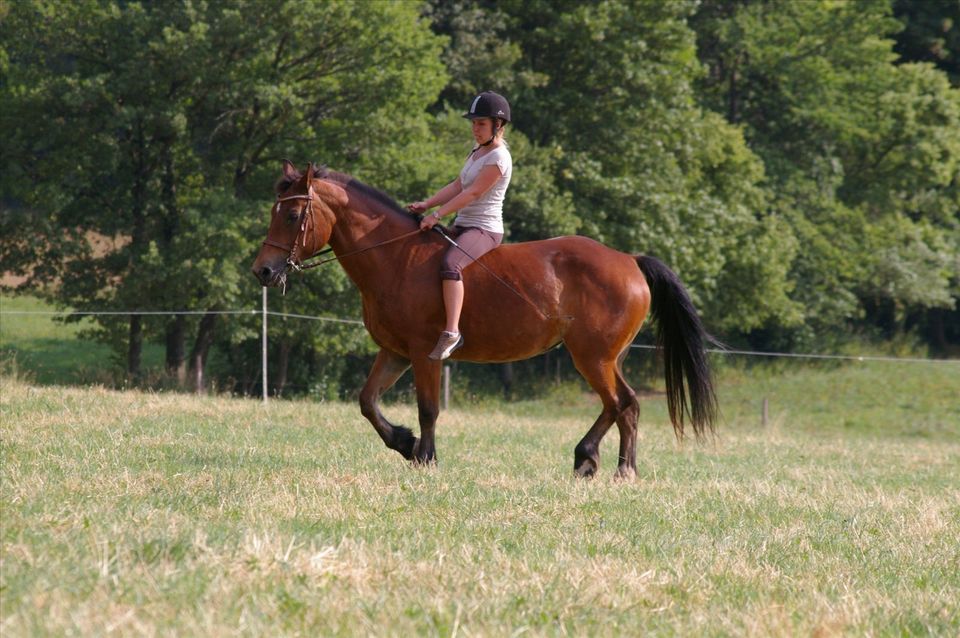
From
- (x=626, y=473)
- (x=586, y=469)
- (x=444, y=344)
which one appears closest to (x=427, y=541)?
(x=444, y=344)

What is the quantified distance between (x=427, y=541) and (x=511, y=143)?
89.5 feet

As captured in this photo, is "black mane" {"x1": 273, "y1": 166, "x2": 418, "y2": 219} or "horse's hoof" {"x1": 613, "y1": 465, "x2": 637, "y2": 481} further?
"horse's hoof" {"x1": 613, "y1": 465, "x2": 637, "y2": 481}

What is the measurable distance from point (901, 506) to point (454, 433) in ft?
20.4

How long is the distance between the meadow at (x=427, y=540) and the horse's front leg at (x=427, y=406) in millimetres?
252

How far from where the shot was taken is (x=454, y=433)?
46.2ft

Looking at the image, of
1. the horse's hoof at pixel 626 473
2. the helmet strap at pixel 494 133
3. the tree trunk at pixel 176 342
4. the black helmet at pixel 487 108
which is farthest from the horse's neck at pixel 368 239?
the tree trunk at pixel 176 342

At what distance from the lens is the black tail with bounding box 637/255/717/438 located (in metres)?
10.3

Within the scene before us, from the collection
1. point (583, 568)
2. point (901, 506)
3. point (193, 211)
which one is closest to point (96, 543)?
point (583, 568)

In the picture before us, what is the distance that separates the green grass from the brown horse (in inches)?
24.8

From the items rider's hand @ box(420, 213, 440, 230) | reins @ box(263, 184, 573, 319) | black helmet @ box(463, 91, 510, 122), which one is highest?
black helmet @ box(463, 91, 510, 122)

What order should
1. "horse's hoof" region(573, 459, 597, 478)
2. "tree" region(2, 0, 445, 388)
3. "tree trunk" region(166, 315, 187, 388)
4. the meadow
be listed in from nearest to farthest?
the meadow, "horse's hoof" region(573, 459, 597, 478), "tree" region(2, 0, 445, 388), "tree trunk" region(166, 315, 187, 388)

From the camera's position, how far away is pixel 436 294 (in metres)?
9.16

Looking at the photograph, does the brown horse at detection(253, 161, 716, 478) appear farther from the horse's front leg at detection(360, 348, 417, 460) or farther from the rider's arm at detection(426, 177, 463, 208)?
the rider's arm at detection(426, 177, 463, 208)

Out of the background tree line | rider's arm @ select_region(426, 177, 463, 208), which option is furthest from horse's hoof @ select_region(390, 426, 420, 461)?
the background tree line
